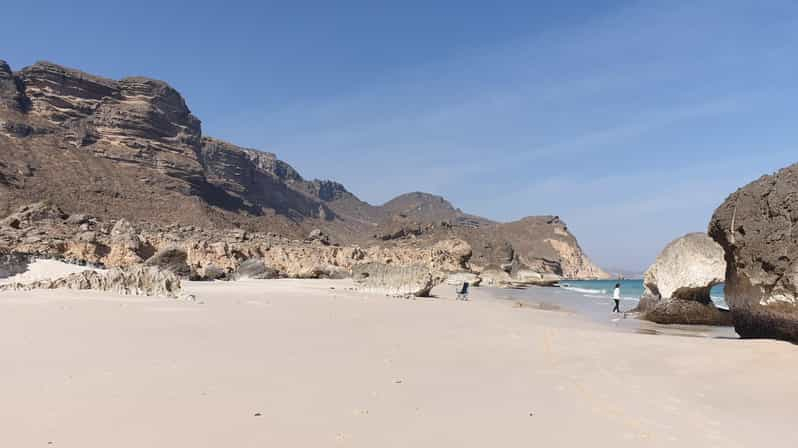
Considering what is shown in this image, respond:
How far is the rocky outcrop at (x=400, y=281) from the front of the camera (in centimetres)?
2056

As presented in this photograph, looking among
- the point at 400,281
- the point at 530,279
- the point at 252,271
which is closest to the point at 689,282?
the point at 400,281

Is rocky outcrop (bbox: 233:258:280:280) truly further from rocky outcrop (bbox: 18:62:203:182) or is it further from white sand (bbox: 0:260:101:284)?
rocky outcrop (bbox: 18:62:203:182)

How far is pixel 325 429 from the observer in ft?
11.7

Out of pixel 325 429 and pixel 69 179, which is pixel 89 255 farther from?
pixel 69 179

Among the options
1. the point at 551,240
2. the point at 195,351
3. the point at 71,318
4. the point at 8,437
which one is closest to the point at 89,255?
the point at 71,318

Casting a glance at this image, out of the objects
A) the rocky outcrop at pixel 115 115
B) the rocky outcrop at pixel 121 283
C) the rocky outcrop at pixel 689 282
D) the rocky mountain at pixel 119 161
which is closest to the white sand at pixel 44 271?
the rocky outcrop at pixel 121 283

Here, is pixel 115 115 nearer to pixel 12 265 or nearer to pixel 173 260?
pixel 173 260

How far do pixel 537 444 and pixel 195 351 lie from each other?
426 cm

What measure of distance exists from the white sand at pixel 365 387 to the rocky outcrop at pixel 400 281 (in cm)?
1196

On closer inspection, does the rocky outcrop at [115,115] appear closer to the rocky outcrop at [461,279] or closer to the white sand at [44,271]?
the rocky outcrop at [461,279]

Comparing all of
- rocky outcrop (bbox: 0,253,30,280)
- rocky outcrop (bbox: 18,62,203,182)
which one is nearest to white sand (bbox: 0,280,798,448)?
rocky outcrop (bbox: 0,253,30,280)

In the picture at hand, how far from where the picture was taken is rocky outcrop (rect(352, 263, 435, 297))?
2056 cm

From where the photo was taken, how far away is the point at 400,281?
68.3 ft

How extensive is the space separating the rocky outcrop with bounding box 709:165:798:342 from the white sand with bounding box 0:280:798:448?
898mm
